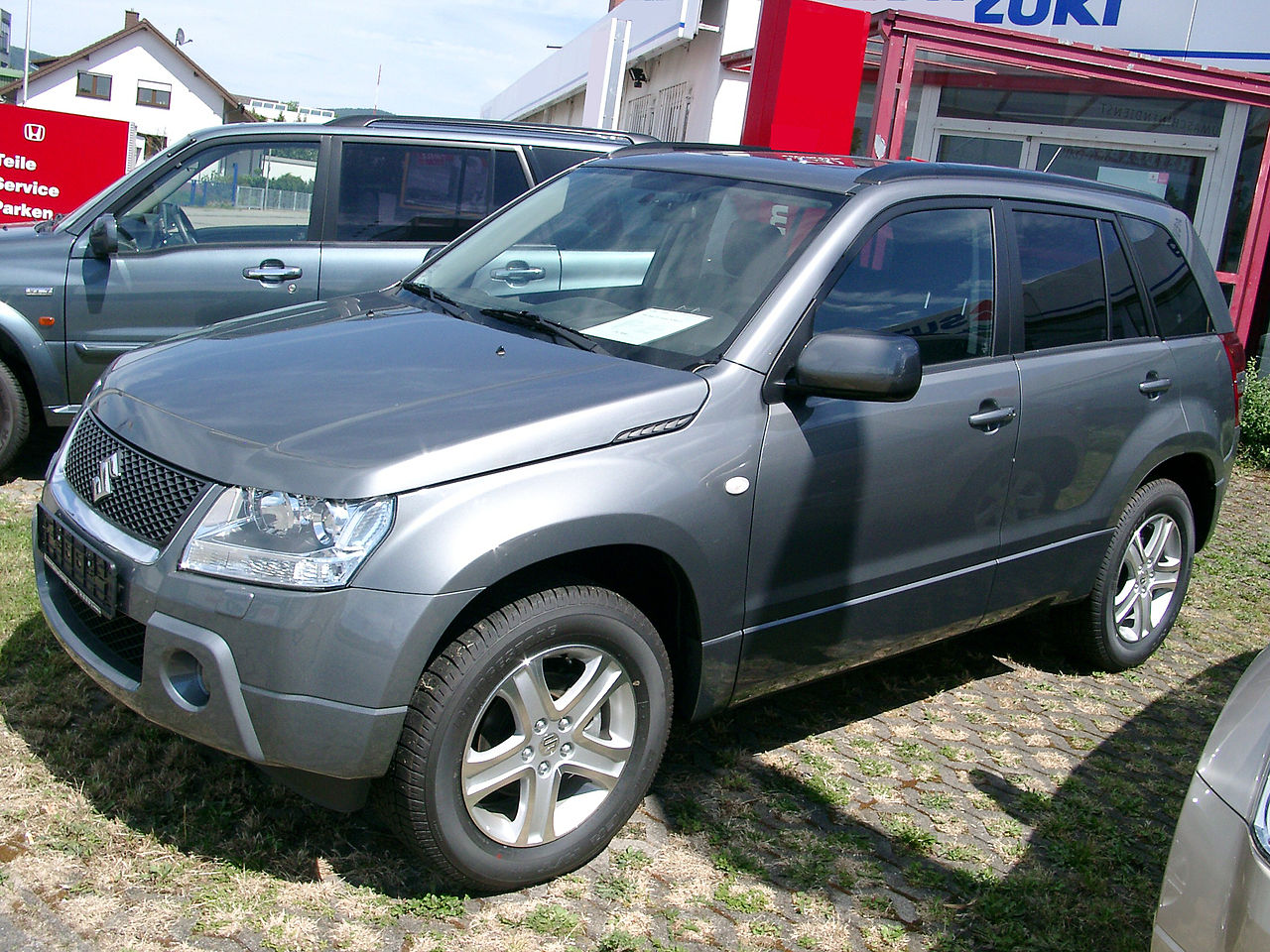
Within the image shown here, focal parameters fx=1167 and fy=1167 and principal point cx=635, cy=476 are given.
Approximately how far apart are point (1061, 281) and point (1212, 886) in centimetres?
253

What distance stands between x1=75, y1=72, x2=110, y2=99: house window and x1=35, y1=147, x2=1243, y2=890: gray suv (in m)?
66.0

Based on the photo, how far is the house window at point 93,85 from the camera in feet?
200

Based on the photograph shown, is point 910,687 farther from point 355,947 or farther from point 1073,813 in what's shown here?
point 355,947

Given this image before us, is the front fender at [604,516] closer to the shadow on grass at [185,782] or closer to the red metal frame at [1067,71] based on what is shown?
the shadow on grass at [185,782]

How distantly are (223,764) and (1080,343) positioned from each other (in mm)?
3225

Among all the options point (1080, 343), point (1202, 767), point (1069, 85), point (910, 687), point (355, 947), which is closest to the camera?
point (1202, 767)

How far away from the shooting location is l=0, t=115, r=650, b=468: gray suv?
577 cm

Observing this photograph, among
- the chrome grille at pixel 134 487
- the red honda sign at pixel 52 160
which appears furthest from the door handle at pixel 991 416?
the red honda sign at pixel 52 160

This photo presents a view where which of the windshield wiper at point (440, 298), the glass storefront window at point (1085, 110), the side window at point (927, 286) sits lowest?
the windshield wiper at point (440, 298)

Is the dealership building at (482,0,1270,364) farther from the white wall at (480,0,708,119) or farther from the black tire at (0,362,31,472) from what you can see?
the black tire at (0,362,31,472)

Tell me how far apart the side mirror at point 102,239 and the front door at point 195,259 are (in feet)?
0.22

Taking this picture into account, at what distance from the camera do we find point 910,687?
464 centimetres

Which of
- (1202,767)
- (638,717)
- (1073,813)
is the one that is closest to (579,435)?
(638,717)

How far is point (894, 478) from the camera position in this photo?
352 centimetres
